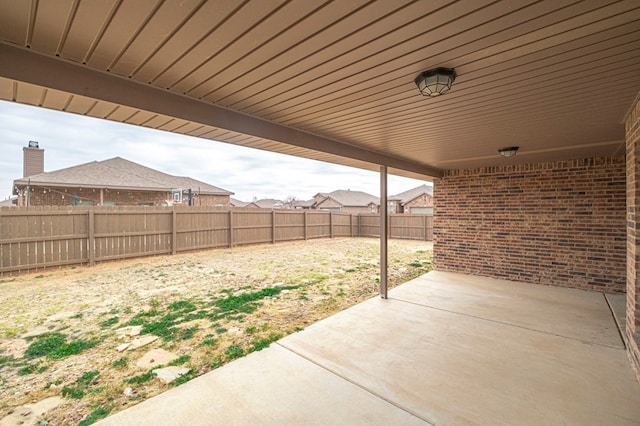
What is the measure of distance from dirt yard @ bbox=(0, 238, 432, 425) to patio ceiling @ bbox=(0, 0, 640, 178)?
92.8 inches

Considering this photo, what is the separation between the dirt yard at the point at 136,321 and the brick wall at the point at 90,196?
22.2 ft

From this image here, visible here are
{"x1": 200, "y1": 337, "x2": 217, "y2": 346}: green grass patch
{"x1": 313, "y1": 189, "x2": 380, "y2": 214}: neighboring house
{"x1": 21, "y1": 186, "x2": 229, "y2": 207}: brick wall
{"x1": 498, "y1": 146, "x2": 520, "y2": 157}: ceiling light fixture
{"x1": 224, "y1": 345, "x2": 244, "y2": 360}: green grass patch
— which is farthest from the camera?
{"x1": 313, "y1": 189, "x2": 380, "y2": 214}: neighboring house

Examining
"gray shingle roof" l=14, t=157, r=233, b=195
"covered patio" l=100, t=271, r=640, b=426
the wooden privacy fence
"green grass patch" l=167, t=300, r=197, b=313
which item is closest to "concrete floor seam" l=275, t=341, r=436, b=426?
"covered patio" l=100, t=271, r=640, b=426

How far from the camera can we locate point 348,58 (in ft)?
6.19

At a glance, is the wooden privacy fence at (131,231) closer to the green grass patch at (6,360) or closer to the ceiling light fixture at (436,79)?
the green grass patch at (6,360)

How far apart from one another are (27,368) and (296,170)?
4852 cm

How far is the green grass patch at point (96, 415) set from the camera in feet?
6.74

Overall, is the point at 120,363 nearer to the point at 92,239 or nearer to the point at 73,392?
the point at 73,392

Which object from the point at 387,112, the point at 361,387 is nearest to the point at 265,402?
the point at 361,387

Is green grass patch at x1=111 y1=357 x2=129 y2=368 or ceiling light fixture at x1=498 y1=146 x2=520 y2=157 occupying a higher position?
ceiling light fixture at x1=498 y1=146 x2=520 y2=157

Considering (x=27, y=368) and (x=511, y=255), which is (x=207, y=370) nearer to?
(x=27, y=368)

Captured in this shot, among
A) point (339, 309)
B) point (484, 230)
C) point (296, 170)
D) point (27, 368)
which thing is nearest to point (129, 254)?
point (27, 368)

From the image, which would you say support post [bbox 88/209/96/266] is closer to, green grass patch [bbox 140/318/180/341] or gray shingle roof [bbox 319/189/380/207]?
green grass patch [bbox 140/318/180/341]

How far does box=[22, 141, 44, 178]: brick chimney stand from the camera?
13227mm
